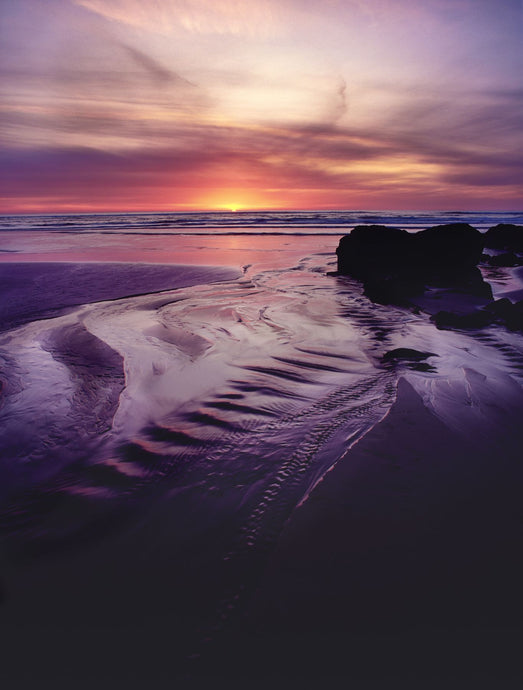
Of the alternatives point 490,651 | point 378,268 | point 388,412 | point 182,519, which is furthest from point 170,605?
point 378,268

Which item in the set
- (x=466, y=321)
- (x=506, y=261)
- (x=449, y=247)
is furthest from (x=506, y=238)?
(x=466, y=321)

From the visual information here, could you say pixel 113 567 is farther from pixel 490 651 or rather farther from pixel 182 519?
pixel 490 651

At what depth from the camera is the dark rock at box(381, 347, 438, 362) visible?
4.68 metres

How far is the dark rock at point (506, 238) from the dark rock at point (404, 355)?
15.7 meters

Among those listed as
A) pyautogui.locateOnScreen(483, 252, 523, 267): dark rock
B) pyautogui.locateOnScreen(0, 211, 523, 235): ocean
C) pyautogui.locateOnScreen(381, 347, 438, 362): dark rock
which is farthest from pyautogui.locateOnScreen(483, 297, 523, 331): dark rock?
pyautogui.locateOnScreen(0, 211, 523, 235): ocean

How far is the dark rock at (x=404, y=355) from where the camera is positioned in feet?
15.3

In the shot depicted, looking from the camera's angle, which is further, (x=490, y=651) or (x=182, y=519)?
(x=182, y=519)

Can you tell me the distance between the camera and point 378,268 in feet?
34.9

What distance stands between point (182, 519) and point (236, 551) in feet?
1.33

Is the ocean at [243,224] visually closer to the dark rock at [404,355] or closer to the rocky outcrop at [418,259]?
the rocky outcrop at [418,259]

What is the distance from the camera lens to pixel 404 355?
474cm

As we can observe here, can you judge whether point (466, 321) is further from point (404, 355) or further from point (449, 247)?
point (449, 247)

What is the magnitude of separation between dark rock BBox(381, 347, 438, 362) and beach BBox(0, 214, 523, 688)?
0.09 meters

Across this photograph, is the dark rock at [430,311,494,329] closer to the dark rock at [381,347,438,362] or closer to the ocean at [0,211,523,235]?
the dark rock at [381,347,438,362]
